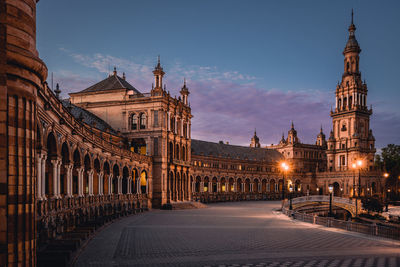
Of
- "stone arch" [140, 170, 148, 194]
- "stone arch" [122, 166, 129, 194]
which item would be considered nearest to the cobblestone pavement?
"stone arch" [122, 166, 129, 194]

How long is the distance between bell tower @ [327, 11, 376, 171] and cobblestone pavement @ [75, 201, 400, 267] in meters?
90.0

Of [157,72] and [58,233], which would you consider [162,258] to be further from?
[157,72]

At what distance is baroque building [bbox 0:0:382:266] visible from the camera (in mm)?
10297

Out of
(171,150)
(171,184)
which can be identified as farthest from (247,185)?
(171,150)

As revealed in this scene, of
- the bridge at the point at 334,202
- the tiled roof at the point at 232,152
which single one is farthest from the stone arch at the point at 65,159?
the tiled roof at the point at 232,152

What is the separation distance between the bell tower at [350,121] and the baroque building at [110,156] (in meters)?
0.31

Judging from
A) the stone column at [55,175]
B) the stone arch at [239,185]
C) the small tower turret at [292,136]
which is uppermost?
the small tower turret at [292,136]

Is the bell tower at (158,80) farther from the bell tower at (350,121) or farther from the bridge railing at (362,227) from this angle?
the bell tower at (350,121)

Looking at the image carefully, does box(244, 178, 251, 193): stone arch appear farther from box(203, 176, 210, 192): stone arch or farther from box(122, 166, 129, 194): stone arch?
box(122, 166, 129, 194): stone arch

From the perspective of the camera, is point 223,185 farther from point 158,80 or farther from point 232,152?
point 158,80

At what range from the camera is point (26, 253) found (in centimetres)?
1038

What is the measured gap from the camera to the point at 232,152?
111125 mm

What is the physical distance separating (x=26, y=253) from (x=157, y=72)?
179 ft

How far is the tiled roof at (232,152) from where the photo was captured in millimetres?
→ 100181
